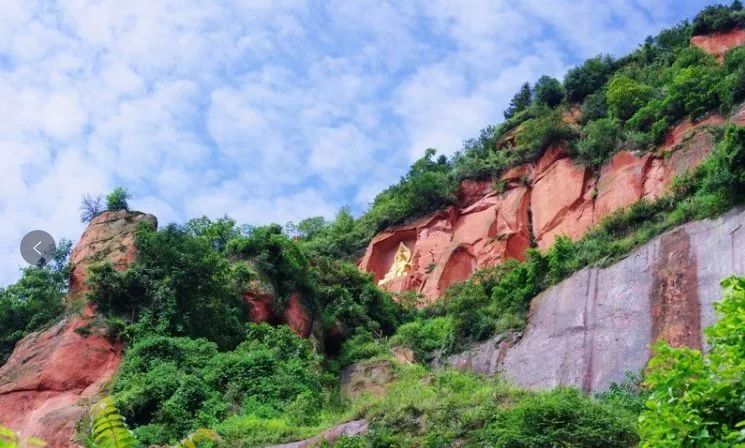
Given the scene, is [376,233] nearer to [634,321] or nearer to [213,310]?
[213,310]

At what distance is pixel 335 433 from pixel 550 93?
27.4 meters

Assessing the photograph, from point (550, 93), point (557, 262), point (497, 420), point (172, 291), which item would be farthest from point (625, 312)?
point (550, 93)

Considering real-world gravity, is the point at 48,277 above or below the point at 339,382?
above

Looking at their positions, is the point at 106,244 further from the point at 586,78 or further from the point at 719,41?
the point at 719,41

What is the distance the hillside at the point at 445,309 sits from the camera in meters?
19.2

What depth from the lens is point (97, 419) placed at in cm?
721

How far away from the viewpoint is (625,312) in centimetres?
2286

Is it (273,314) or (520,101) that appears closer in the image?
(273,314)

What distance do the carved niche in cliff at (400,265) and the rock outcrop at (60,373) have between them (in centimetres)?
1439

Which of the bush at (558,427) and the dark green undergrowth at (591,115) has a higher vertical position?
the dark green undergrowth at (591,115)

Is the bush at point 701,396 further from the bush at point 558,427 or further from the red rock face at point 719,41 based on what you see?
the red rock face at point 719,41

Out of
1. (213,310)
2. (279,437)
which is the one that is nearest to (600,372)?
(279,437)

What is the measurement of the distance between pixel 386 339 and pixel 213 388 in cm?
865

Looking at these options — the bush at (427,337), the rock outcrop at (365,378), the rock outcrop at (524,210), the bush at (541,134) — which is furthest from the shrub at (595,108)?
the rock outcrop at (365,378)
